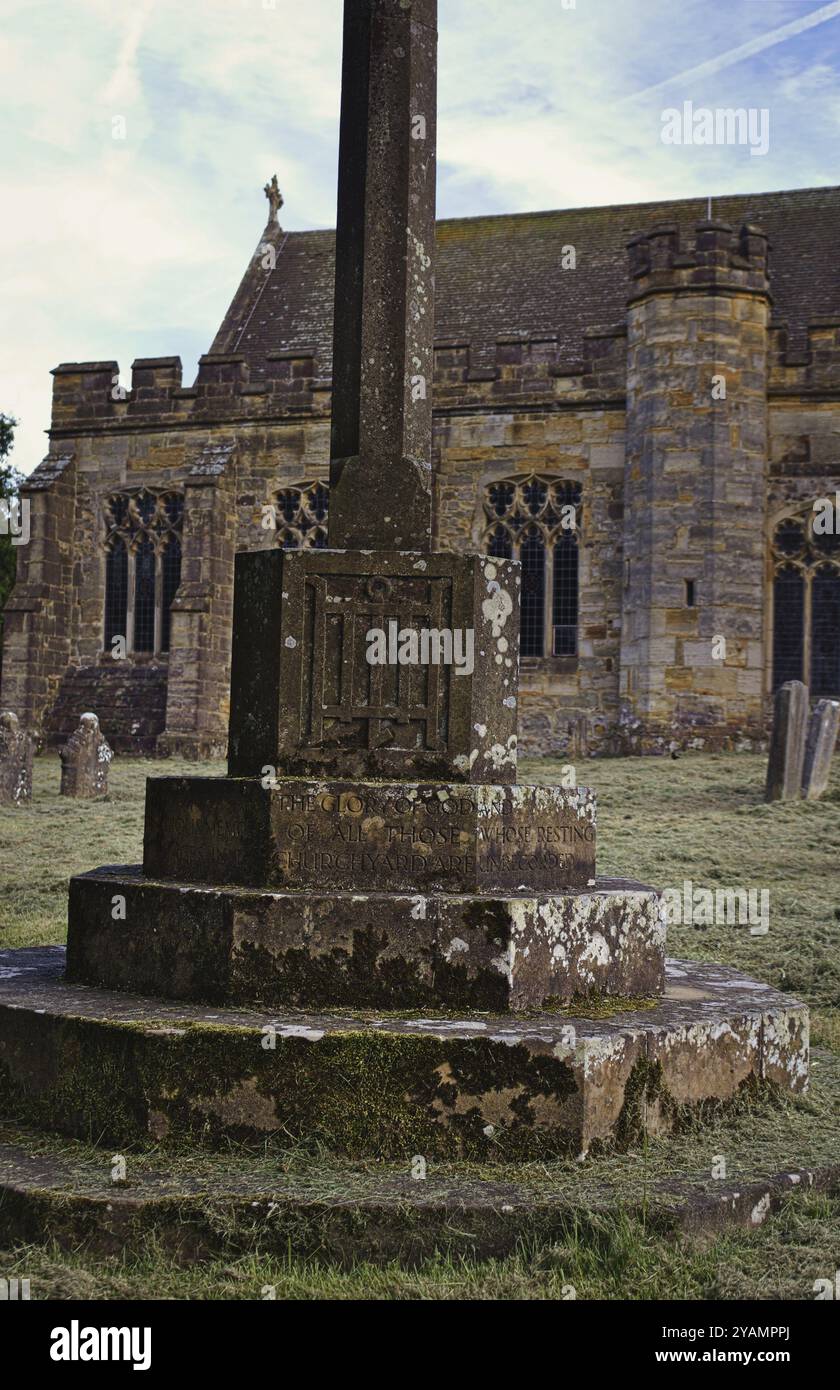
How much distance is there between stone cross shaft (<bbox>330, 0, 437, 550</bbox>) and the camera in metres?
4.86

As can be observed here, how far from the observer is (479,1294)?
3.20 metres

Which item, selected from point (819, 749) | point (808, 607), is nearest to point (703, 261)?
point (808, 607)

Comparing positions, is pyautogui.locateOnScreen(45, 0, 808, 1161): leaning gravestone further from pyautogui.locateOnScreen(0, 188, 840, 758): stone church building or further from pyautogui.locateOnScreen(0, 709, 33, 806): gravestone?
pyautogui.locateOnScreen(0, 188, 840, 758): stone church building

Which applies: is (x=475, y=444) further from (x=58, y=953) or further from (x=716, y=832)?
(x=58, y=953)

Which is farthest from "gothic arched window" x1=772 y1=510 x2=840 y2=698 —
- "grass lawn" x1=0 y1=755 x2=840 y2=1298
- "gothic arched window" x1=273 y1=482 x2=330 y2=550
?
"gothic arched window" x1=273 y1=482 x2=330 y2=550

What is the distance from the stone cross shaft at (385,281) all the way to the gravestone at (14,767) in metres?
11.3

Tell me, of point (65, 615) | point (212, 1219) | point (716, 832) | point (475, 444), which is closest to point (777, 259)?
point (475, 444)

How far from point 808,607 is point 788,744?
313 inches

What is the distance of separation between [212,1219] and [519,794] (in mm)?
1710

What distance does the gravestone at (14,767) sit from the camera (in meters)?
15.4

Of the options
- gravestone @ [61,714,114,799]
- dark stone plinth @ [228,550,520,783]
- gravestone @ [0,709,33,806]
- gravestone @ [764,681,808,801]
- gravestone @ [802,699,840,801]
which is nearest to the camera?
dark stone plinth @ [228,550,520,783]

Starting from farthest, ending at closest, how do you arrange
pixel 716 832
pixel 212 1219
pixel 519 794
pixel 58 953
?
1. pixel 716 832
2. pixel 58 953
3. pixel 519 794
4. pixel 212 1219

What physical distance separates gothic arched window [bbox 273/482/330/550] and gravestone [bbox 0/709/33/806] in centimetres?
927

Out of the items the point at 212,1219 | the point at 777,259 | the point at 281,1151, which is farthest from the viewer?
the point at 777,259
